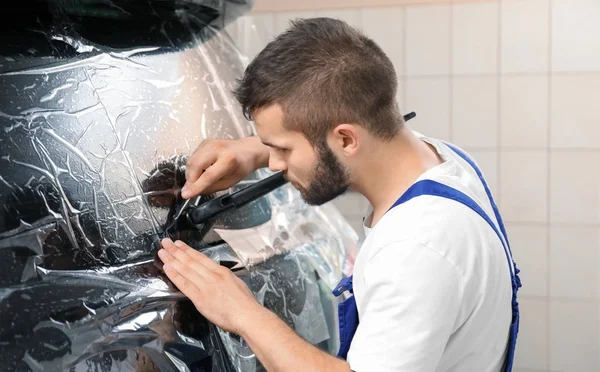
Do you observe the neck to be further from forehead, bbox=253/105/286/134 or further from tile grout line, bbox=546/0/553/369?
tile grout line, bbox=546/0/553/369

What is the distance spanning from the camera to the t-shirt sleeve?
1.01 metres

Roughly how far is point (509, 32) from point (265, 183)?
1978 millimetres

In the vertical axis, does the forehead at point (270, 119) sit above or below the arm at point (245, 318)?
above

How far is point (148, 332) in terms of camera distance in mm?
1017

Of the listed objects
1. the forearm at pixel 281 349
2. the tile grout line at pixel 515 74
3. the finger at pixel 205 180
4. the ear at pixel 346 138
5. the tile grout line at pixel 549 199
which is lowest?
the tile grout line at pixel 549 199

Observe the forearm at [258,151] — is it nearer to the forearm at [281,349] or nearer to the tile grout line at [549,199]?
the forearm at [281,349]

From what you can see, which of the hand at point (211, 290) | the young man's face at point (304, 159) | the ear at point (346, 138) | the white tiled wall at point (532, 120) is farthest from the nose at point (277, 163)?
the white tiled wall at point (532, 120)

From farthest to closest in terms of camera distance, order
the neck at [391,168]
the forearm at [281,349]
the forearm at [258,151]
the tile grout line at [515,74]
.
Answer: the tile grout line at [515,74] → the forearm at [258,151] → the neck at [391,168] → the forearm at [281,349]

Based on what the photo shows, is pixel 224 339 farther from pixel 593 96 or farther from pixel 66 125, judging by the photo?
pixel 593 96

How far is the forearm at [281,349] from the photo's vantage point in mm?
1082

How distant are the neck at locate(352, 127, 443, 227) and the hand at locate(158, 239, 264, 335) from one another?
284 millimetres

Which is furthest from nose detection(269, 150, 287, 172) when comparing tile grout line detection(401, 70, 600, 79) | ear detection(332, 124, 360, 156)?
tile grout line detection(401, 70, 600, 79)

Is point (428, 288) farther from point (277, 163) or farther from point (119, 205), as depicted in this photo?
point (119, 205)

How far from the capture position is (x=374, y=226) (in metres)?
1.15
